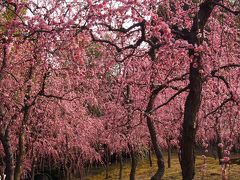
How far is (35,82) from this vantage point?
1288cm

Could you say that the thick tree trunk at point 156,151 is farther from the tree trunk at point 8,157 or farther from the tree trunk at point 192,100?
the tree trunk at point 8,157

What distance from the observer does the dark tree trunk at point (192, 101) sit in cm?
724

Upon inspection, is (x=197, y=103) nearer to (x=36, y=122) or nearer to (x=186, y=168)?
(x=186, y=168)

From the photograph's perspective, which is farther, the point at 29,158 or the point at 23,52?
the point at 29,158

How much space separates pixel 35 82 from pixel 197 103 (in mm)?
7062

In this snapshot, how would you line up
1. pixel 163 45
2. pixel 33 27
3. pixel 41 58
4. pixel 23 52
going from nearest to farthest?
pixel 33 27 → pixel 163 45 → pixel 41 58 → pixel 23 52

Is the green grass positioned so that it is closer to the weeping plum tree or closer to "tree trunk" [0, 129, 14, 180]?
the weeping plum tree

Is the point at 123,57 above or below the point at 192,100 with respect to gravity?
above

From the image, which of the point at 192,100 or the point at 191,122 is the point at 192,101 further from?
the point at 191,122

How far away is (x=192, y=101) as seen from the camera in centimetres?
728

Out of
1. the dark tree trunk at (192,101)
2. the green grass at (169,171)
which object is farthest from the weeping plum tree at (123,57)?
the green grass at (169,171)

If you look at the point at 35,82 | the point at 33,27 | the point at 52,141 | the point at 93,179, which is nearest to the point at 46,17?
the point at 33,27

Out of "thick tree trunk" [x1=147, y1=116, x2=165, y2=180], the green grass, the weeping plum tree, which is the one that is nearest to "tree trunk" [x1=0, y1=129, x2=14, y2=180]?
the weeping plum tree

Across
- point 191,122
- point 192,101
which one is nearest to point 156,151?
point 191,122
